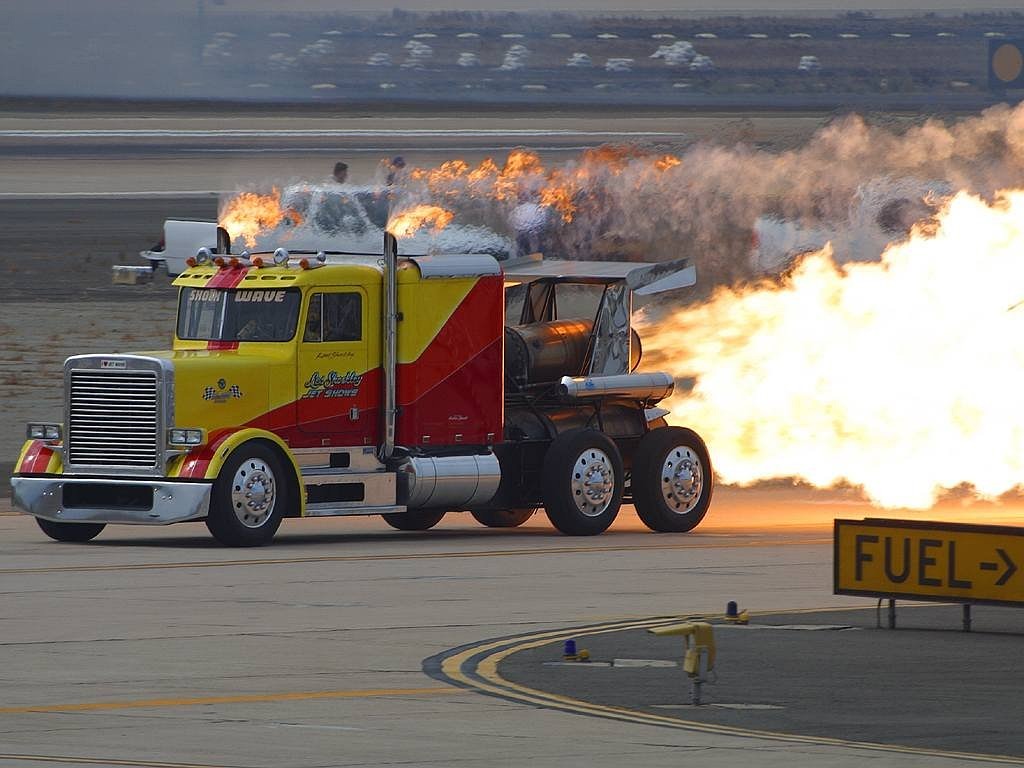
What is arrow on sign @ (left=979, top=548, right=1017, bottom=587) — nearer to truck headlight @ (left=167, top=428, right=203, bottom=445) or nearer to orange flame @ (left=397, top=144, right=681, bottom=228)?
truck headlight @ (left=167, top=428, right=203, bottom=445)

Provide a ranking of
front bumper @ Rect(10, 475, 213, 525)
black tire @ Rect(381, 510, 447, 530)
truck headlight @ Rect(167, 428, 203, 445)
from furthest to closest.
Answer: black tire @ Rect(381, 510, 447, 530) → truck headlight @ Rect(167, 428, 203, 445) → front bumper @ Rect(10, 475, 213, 525)

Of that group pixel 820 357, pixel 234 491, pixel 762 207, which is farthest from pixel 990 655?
pixel 762 207

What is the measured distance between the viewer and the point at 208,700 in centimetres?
1588

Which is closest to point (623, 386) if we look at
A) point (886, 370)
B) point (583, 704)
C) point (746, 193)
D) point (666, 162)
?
point (886, 370)

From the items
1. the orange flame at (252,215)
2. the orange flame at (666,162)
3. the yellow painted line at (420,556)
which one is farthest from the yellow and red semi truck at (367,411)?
the orange flame at (666,162)

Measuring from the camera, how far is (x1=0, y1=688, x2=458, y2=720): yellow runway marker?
50.6 feet

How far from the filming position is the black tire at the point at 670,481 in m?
29.1

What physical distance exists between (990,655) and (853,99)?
84.2 metres

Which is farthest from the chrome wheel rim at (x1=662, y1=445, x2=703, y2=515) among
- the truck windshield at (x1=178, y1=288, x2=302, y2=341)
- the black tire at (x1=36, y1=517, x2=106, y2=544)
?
the black tire at (x1=36, y1=517, x2=106, y2=544)

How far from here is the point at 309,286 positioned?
27266 millimetres

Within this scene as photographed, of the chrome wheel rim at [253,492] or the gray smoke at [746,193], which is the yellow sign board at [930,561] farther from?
the gray smoke at [746,193]

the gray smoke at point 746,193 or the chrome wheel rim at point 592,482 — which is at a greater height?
the gray smoke at point 746,193

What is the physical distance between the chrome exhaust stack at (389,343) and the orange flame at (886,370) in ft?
20.5

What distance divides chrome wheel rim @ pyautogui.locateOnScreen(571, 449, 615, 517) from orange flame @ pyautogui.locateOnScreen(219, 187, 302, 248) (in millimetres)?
5586
